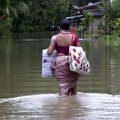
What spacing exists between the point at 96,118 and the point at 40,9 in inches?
3559

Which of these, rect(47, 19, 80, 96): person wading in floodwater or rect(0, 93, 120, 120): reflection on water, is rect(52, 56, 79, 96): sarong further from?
rect(0, 93, 120, 120): reflection on water

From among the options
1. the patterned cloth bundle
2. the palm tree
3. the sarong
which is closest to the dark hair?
the patterned cloth bundle

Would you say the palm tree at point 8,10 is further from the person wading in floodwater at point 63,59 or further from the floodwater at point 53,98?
the person wading in floodwater at point 63,59

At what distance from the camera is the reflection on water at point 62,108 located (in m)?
7.36

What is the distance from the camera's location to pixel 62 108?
8078mm

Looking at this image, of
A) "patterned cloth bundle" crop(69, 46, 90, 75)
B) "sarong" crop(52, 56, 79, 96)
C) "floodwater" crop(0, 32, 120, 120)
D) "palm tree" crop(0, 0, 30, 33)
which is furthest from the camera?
"palm tree" crop(0, 0, 30, 33)

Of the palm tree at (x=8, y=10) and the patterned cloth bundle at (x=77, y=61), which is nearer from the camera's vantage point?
the patterned cloth bundle at (x=77, y=61)

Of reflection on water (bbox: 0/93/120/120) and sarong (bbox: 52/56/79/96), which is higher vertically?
sarong (bbox: 52/56/79/96)

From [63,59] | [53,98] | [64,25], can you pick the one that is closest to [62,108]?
[53,98]

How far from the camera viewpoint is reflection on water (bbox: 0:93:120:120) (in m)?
7.36

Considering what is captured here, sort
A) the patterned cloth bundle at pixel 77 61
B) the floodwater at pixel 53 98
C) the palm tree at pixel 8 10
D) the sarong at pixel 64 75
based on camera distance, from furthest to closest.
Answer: the palm tree at pixel 8 10 < the sarong at pixel 64 75 < the patterned cloth bundle at pixel 77 61 < the floodwater at pixel 53 98

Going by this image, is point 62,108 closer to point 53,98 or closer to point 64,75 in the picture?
point 53,98

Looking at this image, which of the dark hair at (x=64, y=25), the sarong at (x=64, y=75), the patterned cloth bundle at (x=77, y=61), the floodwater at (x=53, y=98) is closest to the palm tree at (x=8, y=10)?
the floodwater at (x=53, y=98)

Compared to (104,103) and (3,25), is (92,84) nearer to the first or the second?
(104,103)
